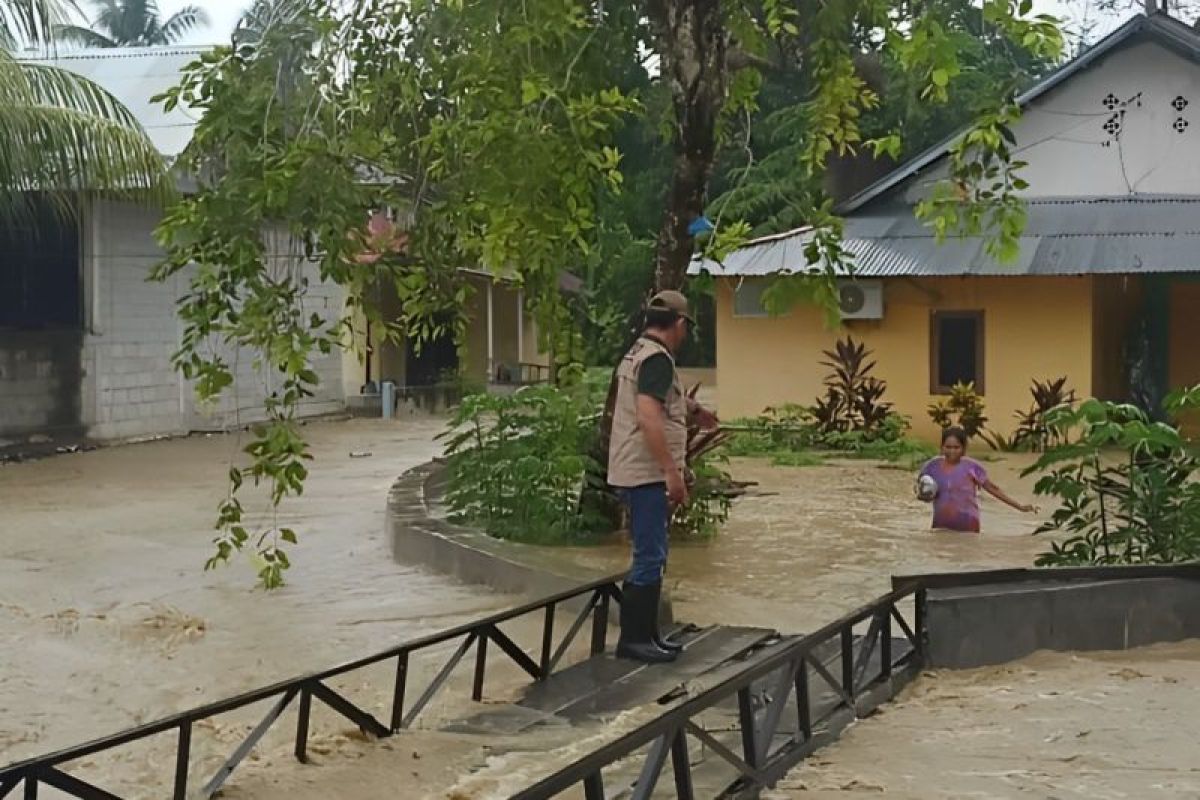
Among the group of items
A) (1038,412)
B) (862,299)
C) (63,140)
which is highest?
(63,140)

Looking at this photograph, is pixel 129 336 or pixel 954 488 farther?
pixel 129 336

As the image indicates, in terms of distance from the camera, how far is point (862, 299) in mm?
20422

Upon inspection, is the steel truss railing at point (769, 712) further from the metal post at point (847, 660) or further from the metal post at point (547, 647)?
the metal post at point (547, 647)

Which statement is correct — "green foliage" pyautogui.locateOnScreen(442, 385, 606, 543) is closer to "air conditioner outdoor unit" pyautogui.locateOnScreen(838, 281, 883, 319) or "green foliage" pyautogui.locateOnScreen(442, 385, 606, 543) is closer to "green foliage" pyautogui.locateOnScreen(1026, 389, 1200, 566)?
"green foliage" pyautogui.locateOnScreen(1026, 389, 1200, 566)

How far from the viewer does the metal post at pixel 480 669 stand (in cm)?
643

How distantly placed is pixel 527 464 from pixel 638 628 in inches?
136

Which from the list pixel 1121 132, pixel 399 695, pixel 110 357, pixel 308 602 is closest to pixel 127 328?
pixel 110 357

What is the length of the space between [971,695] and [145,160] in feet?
41.0

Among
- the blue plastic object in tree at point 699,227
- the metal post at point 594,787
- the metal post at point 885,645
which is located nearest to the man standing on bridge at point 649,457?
the metal post at point 885,645

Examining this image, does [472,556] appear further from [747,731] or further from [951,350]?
[951,350]

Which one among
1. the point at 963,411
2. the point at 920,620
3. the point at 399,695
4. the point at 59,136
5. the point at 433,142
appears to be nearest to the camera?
the point at 399,695

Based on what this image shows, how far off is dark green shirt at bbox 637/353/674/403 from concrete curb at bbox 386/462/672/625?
1575mm

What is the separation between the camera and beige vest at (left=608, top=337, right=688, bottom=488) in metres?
6.54

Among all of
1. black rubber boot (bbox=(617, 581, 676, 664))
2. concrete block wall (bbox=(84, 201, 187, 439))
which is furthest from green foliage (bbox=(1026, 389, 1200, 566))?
concrete block wall (bbox=(84, 201, 187, 439))
